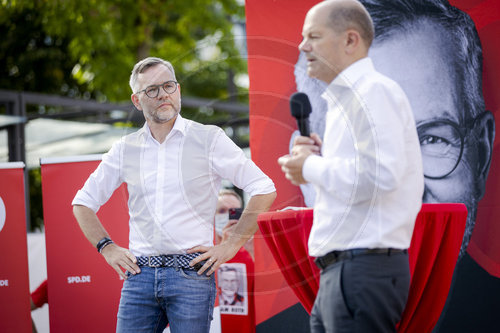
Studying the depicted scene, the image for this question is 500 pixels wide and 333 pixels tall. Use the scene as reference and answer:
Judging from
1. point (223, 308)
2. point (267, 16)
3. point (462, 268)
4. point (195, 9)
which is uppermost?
point (195, 9)

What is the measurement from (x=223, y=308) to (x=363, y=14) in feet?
7.69

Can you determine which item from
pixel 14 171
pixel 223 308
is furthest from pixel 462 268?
pixel 14 171

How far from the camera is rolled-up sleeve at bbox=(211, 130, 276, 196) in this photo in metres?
2.25

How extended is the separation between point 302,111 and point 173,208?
77cm

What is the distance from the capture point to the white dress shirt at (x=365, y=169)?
1.51 metres

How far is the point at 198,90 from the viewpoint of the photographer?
12.9 meters

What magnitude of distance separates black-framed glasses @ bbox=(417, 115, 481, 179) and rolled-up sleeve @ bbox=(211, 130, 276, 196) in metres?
1.28

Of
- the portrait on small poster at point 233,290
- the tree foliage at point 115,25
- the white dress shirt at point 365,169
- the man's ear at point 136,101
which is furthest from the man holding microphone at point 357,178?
the tree foliage at point 115,25

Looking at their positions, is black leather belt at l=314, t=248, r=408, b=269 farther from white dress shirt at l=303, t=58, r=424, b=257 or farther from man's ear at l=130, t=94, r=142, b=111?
man's ear at l=130, t=94, r=142, b=111

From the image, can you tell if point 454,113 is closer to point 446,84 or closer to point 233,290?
point 446,84

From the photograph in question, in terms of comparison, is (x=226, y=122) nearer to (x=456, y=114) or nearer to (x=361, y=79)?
(x=361, y=79)

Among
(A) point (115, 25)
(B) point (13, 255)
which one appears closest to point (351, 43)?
(B) point (13, 255)

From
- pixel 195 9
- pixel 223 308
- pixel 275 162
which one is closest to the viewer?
pixel 275 162

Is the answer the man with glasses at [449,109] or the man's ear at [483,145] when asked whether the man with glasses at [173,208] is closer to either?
the man with glasses at [449,109]
